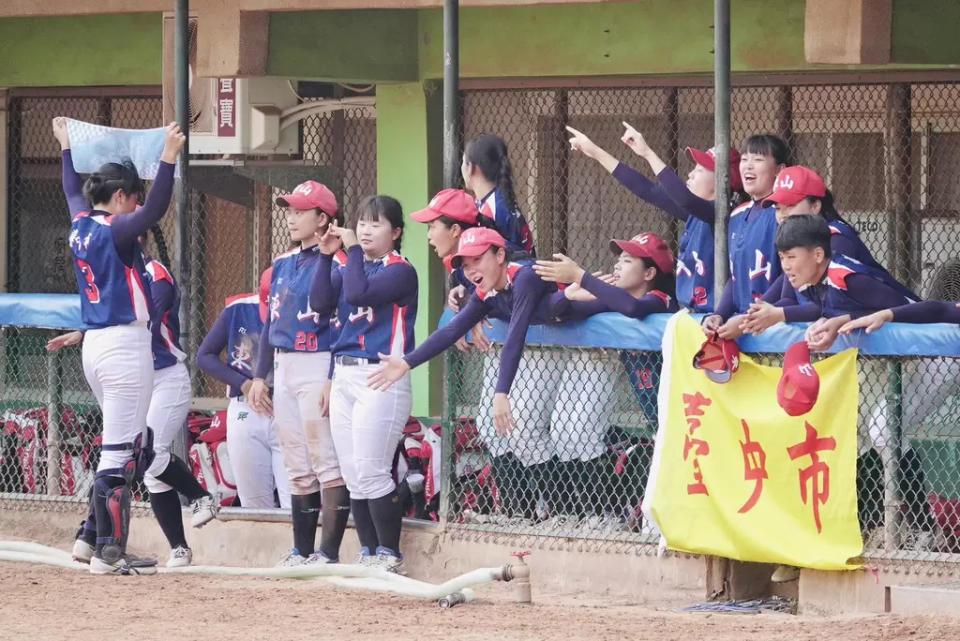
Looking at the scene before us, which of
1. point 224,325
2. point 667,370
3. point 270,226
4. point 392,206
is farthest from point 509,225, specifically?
point 270,226

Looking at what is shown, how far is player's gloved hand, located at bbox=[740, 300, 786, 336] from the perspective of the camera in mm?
6578

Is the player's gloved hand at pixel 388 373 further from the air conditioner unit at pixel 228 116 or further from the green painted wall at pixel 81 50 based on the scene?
the green painted wall at pixel 81 50

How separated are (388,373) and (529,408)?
0.66 meters

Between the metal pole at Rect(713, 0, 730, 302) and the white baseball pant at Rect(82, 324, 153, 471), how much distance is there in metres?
2.45

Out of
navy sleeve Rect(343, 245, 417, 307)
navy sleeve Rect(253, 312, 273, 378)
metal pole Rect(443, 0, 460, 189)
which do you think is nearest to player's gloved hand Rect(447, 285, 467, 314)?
navy sleeve Rect(343, 245, 417, 307)

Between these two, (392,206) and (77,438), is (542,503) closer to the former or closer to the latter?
(392,206)

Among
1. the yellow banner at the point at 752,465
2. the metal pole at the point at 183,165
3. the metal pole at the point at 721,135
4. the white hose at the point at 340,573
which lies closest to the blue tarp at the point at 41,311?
the metal pole at the point at 183,165

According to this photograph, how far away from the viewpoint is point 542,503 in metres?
7.52

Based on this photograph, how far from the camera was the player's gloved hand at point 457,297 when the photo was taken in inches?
298

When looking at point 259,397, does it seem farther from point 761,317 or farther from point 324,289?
point 761,317

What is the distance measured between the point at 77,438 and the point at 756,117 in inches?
158

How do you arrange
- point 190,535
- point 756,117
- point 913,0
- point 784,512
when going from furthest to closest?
point 756,117
point 913,0
point 190,535
point 784,512

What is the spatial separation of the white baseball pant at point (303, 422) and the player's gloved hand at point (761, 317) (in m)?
1.96

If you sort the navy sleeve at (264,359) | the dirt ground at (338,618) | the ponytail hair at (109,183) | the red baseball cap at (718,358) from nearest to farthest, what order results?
the dirt ground at (338,618) → the red baseball cap at (718,358) → the ponytail hair at (109,183) → the navy sleeve at (264,359)
